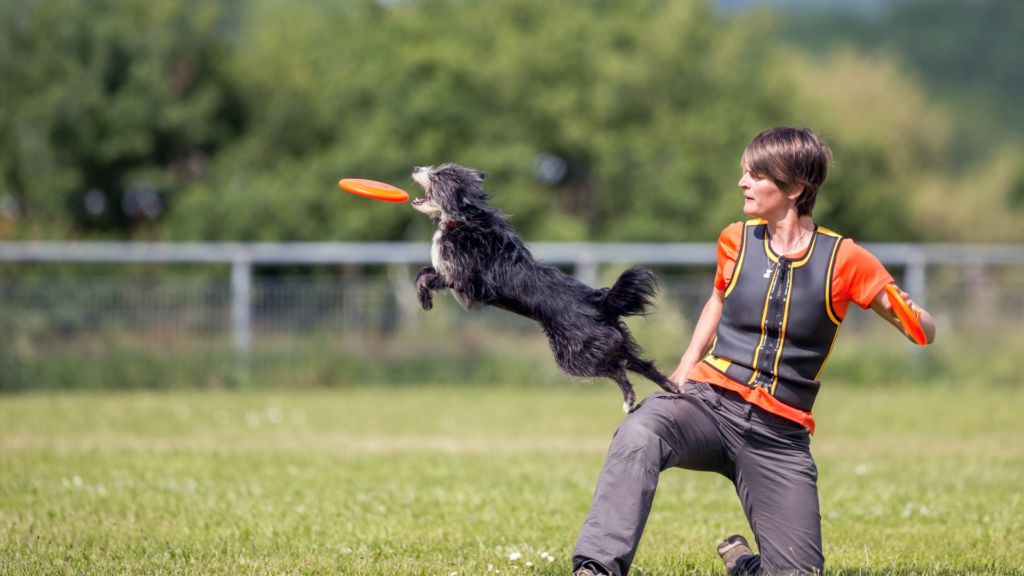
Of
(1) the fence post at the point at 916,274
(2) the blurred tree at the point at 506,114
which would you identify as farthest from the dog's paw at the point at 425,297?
(2) the blurred tree at the point at 506,114

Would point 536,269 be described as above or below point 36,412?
above

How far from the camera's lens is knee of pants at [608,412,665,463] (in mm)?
3469

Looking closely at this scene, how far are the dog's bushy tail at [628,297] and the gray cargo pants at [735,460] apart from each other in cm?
44

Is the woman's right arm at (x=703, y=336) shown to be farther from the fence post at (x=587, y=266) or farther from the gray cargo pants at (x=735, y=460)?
the fence post at (x=587, y=266)

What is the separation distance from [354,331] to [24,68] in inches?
564

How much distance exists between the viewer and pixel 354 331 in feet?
41.4

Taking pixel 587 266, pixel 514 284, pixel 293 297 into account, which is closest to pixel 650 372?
pixel 514 284

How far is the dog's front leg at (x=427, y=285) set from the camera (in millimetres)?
3324

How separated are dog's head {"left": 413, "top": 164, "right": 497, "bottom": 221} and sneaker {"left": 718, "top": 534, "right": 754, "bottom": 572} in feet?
6.56

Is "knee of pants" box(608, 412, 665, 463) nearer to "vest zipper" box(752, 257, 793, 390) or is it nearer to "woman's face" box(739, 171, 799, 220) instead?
"vest zipper" box(752, 257, 793, 390)

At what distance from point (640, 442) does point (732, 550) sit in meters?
1.08

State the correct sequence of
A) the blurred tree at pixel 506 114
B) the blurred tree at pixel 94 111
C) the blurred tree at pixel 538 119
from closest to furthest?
1. the blurred tree at pixel 94 111
2. the blurred tree at pixel 506 114
3. the blurred tree at pixel 538 119

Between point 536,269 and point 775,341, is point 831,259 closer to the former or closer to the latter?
point 775,341

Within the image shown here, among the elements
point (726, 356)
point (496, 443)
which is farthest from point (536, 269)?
point (496, 443)
